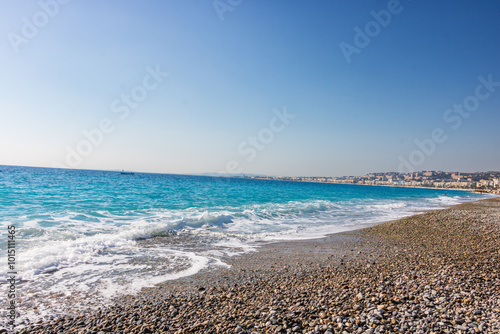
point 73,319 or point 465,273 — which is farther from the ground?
point 465,273

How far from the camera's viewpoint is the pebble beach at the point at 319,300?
13.7 feet

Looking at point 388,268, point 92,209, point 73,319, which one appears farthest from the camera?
point 92,209

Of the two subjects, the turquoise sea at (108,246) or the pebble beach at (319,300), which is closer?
the pebble beach at (319,300)

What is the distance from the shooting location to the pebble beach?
4.18m

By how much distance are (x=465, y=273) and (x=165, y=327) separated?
7185mm

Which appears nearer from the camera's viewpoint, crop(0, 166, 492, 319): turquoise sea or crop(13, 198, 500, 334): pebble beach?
crop(13, 198, 500, 334): pebble beach

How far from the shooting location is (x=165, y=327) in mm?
4324

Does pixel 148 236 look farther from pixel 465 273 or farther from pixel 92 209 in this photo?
pixel 465 273

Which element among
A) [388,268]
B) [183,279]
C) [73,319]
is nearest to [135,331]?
[73,319]

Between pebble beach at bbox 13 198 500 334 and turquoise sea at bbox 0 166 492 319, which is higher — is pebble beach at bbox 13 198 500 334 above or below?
above

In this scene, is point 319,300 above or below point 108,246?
above

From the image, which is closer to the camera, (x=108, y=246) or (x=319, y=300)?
(x=319, y=300)

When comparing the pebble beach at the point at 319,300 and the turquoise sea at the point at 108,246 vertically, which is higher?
the pebble beach at the point at 319,300

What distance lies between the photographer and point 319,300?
5098 millimetres
